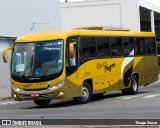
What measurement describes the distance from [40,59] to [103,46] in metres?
3.80

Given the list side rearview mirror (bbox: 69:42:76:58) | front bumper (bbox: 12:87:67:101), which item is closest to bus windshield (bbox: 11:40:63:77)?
side rearview mirror (bbox: 69:42:76:58)

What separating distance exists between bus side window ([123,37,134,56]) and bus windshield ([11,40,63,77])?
5412 mm

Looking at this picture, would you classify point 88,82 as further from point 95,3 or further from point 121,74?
point 95,3

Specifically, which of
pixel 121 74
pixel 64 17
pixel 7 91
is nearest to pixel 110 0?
pixel 64 17

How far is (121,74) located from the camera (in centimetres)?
2381

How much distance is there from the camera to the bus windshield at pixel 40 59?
19500 mm

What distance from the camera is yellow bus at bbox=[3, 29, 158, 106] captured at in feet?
63.9

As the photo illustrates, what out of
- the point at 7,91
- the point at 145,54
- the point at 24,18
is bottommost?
the point at 7,91

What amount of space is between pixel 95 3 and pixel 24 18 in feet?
56.0

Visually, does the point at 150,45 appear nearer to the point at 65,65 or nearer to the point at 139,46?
the point at 139,46

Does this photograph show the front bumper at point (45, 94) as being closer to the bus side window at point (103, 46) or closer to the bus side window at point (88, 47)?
the bus side window at point (88, 47)

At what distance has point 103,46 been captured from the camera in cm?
2242

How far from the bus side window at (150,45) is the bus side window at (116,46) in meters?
3.06

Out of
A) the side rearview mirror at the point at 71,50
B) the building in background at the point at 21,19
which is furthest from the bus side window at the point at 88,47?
the building in background at the point at 21,19
